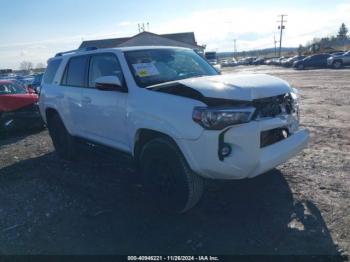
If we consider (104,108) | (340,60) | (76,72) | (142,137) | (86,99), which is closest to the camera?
(142,137)

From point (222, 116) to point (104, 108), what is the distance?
6.75ft

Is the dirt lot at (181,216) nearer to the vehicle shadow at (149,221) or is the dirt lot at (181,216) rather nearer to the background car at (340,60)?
the vehicle shadow at (149,221)

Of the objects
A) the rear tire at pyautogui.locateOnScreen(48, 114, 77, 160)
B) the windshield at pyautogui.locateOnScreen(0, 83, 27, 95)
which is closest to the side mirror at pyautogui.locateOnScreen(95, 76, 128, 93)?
the rear tire at pyautogui.locateOnScreen(48, 114, 77, 160)

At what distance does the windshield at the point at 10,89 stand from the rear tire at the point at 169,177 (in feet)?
24.5

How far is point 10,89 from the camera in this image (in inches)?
411

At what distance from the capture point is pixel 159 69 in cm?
471

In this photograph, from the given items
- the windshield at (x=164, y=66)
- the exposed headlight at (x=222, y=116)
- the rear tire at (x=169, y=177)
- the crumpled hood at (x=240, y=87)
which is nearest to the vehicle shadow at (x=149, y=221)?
the rear tire at (x=169, y=177)

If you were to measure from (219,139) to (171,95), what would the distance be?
2.54 feet

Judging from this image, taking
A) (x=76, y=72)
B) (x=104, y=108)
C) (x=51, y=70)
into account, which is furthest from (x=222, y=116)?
(x=51, y=70)

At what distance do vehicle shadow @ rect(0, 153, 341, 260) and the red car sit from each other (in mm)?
4388

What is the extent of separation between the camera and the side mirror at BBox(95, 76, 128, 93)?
4.38 m

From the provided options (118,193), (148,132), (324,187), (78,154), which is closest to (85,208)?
(118,193)

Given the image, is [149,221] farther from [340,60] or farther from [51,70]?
[340,60]

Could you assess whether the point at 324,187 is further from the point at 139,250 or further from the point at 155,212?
the point at 139,250
